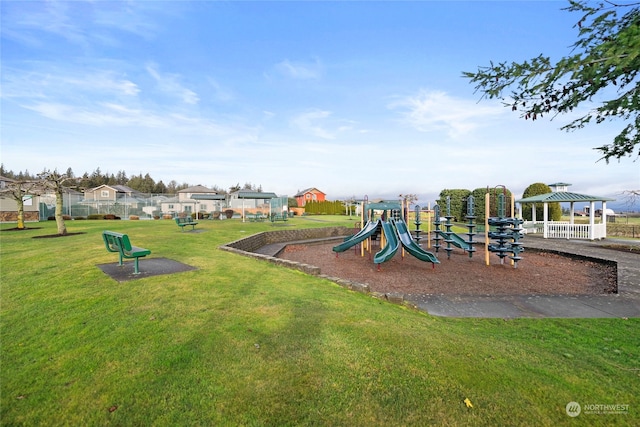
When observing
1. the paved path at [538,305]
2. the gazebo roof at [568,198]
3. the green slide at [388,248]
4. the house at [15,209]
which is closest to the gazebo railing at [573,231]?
the gazebo roof at [568,198]

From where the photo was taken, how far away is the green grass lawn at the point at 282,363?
237 cm

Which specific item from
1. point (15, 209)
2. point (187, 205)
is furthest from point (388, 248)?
point (187, 205)

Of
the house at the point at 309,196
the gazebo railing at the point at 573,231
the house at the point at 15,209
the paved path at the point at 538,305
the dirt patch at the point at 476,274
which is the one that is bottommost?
the dirt patch at the point at 476,274

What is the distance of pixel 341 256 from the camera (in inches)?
560

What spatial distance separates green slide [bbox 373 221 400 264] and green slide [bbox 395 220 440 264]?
25cm

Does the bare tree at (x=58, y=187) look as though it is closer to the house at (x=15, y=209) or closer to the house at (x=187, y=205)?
the house at (x=187, y=205)

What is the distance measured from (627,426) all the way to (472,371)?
1087mm

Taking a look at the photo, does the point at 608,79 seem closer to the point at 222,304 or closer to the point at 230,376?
the point at 230,376

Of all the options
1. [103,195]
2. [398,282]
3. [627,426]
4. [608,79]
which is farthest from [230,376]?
[103,195]

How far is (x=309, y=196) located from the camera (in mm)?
66938

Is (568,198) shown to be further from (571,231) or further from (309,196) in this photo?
Answer: (309,196)

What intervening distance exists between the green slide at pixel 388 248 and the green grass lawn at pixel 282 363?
553 centimetres

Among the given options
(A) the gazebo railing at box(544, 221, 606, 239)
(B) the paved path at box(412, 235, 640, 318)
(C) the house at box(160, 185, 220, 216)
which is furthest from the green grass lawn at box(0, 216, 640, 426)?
(C) the house at box(160, 185, 220, 216)

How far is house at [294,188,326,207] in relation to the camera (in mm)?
66312
